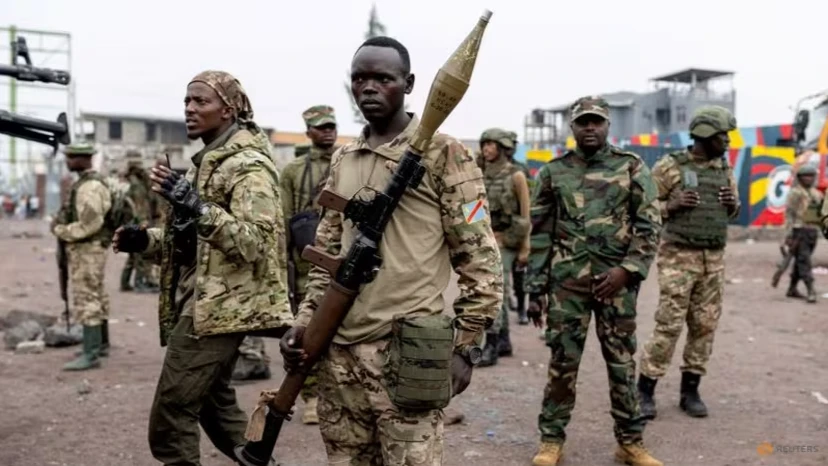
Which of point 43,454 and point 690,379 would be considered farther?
point 690,379

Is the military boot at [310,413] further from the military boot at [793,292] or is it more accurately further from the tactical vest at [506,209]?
the military boot at [793,292]

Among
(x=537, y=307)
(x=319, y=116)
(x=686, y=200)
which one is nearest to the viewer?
(x=537, y=307)

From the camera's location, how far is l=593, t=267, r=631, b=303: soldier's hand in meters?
4.05

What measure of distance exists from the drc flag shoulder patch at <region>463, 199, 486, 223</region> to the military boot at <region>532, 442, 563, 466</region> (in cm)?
225

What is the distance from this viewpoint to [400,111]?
2512 millimetres

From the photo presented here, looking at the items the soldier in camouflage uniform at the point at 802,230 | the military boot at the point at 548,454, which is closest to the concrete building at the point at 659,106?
the soldier in camouflage uniform at the point at 802,230

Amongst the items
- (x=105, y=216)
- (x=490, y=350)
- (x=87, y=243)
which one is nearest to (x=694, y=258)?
(x=490, y=350)

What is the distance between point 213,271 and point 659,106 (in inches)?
1656

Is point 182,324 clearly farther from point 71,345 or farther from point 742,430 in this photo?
point 71,345

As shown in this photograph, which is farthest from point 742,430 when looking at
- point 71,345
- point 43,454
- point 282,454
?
point 71,345

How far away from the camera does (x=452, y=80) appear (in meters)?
2.23

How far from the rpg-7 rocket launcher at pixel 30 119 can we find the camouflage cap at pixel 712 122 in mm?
4275

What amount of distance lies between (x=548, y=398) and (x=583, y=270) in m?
0.77

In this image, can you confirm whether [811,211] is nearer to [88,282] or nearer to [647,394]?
[647,394]
